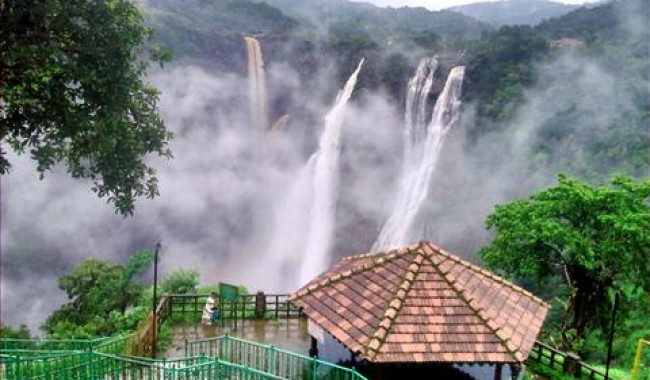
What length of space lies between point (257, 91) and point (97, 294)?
3003 cm

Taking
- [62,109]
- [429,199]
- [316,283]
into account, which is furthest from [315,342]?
[429,199]

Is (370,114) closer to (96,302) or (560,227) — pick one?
(96,302)

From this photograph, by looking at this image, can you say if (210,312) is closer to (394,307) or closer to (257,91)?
(394,307)

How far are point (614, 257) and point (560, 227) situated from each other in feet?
5.36

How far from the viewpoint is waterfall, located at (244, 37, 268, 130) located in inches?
2051

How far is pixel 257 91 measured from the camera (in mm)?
52250

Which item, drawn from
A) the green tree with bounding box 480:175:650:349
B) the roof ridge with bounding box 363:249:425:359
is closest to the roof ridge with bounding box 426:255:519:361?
the roof ridge with bounding box 363:249:425:359

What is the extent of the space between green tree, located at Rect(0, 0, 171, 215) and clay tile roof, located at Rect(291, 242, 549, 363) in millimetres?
5449

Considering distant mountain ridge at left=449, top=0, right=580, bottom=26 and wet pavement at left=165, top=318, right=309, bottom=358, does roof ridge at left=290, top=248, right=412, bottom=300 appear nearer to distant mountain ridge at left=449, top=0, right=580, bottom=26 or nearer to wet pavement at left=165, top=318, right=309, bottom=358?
wet pavement at left=165, top=318, right=309, bottom=358


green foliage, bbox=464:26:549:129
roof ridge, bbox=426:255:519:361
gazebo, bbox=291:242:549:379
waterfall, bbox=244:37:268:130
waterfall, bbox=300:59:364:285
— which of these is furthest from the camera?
waterfall, bbox=244:37:268:130

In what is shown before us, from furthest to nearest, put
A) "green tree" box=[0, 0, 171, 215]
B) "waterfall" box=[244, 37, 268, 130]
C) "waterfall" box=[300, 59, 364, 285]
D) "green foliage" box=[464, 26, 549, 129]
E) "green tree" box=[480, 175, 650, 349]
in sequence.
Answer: "waterfall" box=[244, 37, 268, 130], "green foliage" box=[464, 26, 549, 129], "waterfall" box=[300, 59, 364, 285], "green tree" box=[480, 175, 650, 349], "green tree" box=[0, 0, 171, 215]

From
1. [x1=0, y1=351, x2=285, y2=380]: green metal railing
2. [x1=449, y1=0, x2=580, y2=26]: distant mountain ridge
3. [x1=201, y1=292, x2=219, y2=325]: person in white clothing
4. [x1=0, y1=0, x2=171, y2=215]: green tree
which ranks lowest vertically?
[x1=0, y1=351, x2=285, y2=380]: green metal railing

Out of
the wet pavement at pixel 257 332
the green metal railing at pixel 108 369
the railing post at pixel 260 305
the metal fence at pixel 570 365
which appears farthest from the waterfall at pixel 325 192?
the green metal railing at pixel 108 369

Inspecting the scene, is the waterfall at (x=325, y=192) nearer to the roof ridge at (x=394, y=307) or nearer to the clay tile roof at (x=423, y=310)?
the clay tile roof at (x=423, y=310)
